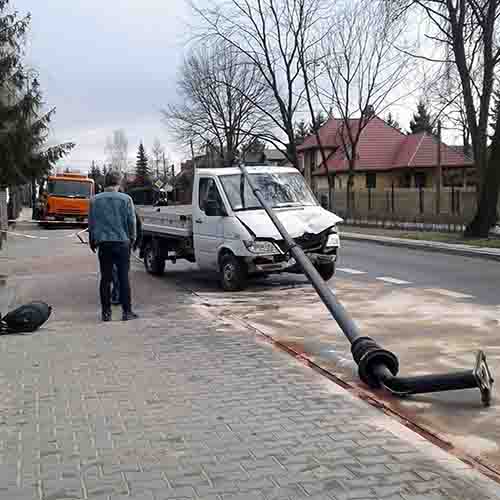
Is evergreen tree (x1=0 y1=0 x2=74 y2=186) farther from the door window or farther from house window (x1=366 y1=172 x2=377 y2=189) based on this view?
house window (x1=366 y1=172 x2=377 y2=189)

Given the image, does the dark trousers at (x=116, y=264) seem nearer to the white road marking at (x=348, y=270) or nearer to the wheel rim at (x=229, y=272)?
the wheel rim at (x=229, y=272)

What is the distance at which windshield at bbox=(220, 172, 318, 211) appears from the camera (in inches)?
494

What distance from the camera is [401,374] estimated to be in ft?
21.0

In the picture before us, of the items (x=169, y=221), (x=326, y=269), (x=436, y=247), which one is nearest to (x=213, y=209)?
(x=169, y=221)

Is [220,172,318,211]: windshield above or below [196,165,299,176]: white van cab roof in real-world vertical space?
below

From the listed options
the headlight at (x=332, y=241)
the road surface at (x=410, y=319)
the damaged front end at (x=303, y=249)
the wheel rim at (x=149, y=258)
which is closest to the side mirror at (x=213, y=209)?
the damaged front end at (x=303, y=249)

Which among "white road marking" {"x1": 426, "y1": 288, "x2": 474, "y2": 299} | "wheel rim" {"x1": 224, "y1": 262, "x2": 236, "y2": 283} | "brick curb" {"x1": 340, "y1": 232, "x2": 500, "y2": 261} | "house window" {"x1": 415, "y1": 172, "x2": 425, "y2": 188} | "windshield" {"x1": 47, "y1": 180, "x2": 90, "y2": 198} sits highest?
"house window" {"x1": 415, "y1": 172, "x2": 425, "y2": 188}

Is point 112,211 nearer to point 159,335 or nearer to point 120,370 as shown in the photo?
point 159,335

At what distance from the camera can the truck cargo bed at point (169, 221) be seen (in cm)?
1352

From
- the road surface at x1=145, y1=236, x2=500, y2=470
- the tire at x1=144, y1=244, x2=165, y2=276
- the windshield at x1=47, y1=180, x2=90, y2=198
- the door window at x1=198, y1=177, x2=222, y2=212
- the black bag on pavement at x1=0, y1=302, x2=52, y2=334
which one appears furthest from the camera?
the windshield at x1=47, y1=180, x2=90, y2=198

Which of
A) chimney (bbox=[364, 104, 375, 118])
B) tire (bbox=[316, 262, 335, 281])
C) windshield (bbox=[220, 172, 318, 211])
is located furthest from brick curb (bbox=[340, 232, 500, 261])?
chimney (bbox=[364, 104, 375, 118])

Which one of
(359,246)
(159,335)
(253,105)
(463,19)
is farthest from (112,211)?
(253,105)

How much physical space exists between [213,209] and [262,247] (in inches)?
52.7

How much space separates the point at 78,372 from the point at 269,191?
272 inches
